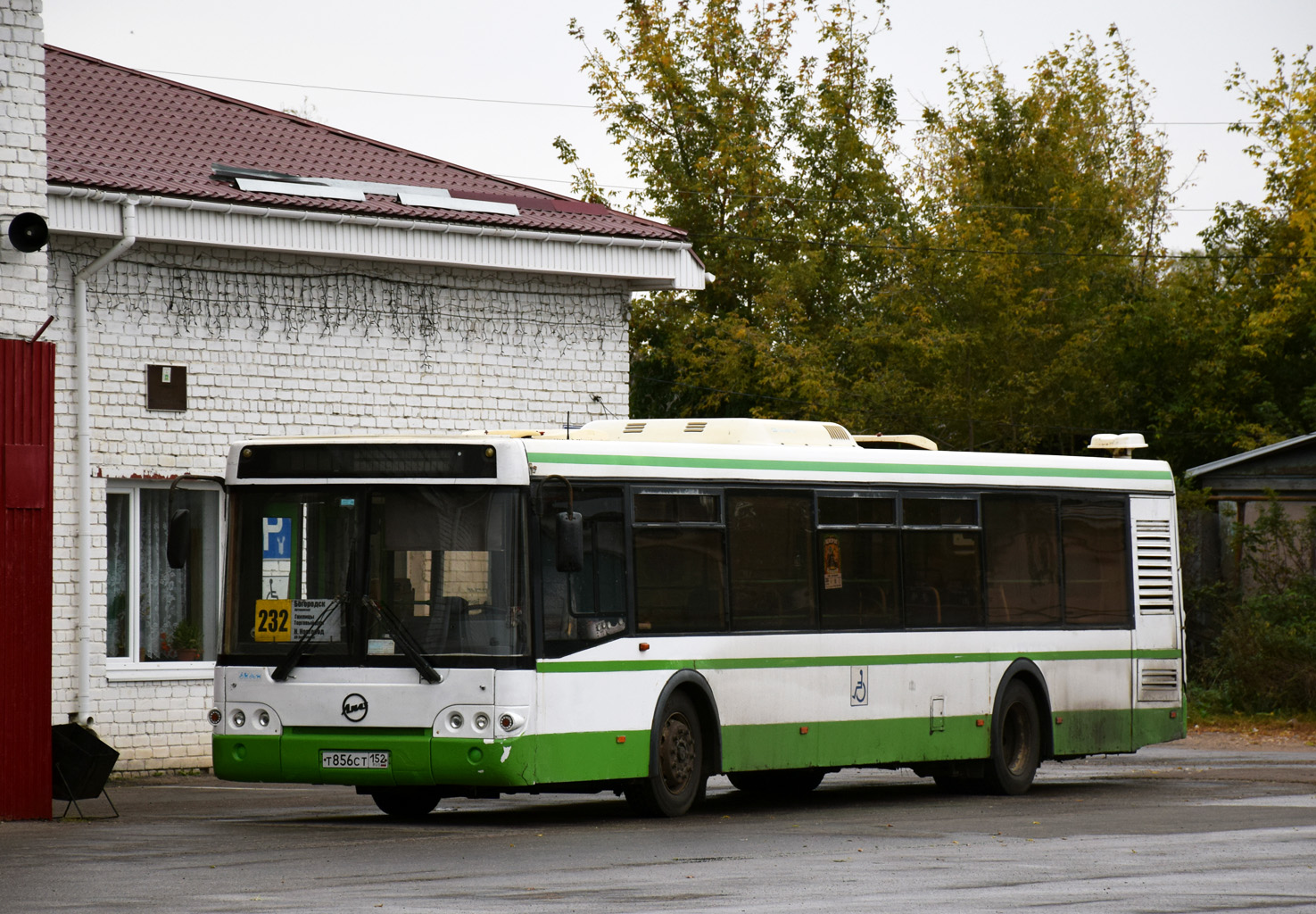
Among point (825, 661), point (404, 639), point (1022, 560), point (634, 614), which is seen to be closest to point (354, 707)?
point (404, 639)

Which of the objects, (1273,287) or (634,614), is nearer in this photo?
(634,614)

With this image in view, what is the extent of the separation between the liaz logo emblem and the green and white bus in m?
0.02

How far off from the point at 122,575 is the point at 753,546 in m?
7.30

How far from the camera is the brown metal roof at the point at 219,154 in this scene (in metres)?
20.2

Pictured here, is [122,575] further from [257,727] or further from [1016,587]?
[1016,587]

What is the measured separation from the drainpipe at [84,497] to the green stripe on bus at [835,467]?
6633 millimetres

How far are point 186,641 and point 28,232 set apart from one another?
19.0ft

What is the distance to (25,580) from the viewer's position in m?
15.4

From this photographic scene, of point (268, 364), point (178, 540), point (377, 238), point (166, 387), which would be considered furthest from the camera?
point (377, 238)

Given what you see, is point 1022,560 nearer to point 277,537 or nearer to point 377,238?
point 277,537

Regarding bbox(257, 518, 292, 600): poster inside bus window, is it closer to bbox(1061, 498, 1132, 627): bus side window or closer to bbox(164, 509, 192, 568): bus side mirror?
bbox(164, 509, 192, 568): bus side mirror

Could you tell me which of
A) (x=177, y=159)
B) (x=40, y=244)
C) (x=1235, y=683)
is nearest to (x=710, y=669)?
(x=40, y=244)

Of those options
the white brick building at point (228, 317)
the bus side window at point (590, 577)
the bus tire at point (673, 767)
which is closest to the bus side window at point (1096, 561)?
the bus tire at point (673, 767)

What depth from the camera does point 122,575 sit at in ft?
66.2
